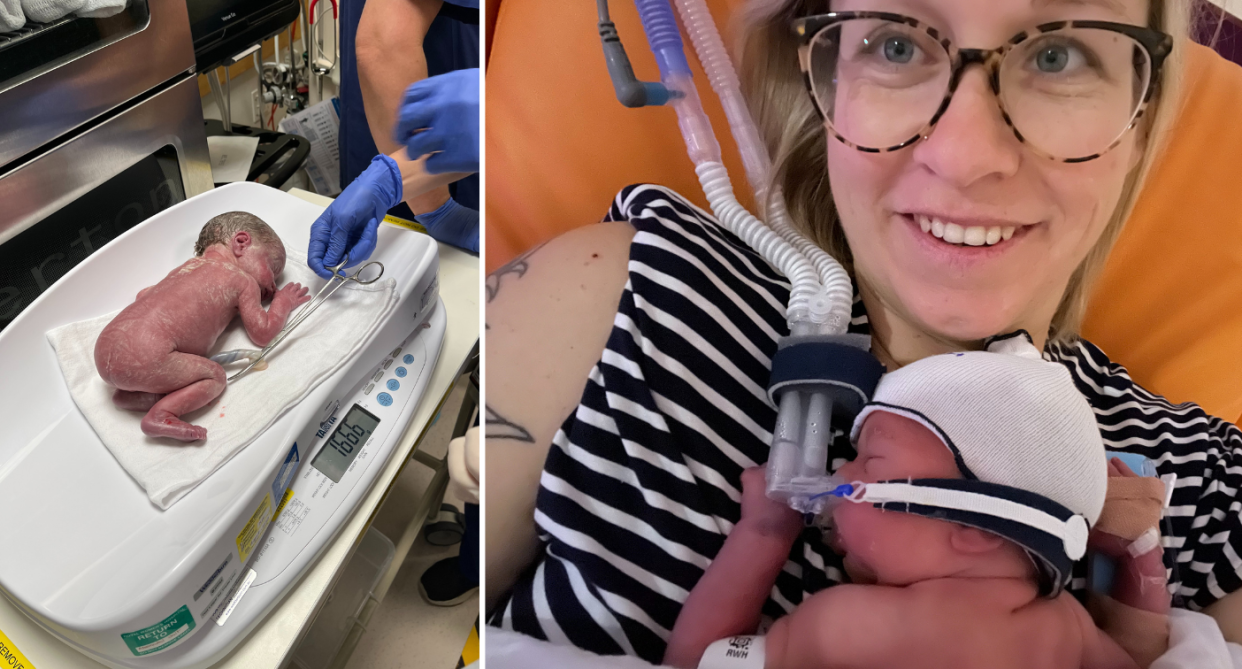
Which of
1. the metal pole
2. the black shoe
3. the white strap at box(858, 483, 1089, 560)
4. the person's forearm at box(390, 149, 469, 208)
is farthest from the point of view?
the metal pole

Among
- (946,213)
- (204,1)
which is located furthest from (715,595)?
(204,1)

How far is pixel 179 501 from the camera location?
0.69m

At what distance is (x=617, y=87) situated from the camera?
372 millimetres

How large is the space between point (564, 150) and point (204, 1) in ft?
2.74

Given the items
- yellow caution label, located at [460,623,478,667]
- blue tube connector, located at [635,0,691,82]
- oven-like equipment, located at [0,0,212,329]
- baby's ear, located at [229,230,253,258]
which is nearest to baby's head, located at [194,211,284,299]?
baby's ear, located at [229,230,253,258]

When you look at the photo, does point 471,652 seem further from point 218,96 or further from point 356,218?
point 218,96

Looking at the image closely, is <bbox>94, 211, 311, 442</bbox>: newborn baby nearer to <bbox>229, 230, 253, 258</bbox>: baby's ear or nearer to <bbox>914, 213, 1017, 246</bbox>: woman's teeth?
<bbox>229, 230, 253, 258</bbox>: baby's ear

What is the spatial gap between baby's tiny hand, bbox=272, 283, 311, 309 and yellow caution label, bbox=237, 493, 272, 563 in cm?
25

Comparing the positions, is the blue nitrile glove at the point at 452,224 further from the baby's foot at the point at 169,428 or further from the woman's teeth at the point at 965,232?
the woman's teeth at the point at 965,232

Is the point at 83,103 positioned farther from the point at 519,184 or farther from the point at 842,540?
the point at 842,540

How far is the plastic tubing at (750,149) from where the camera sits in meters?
0.34

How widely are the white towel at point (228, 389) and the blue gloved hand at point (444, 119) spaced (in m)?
0.34

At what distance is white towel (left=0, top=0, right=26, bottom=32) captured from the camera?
73 cm

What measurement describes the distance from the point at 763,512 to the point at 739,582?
30 mm
